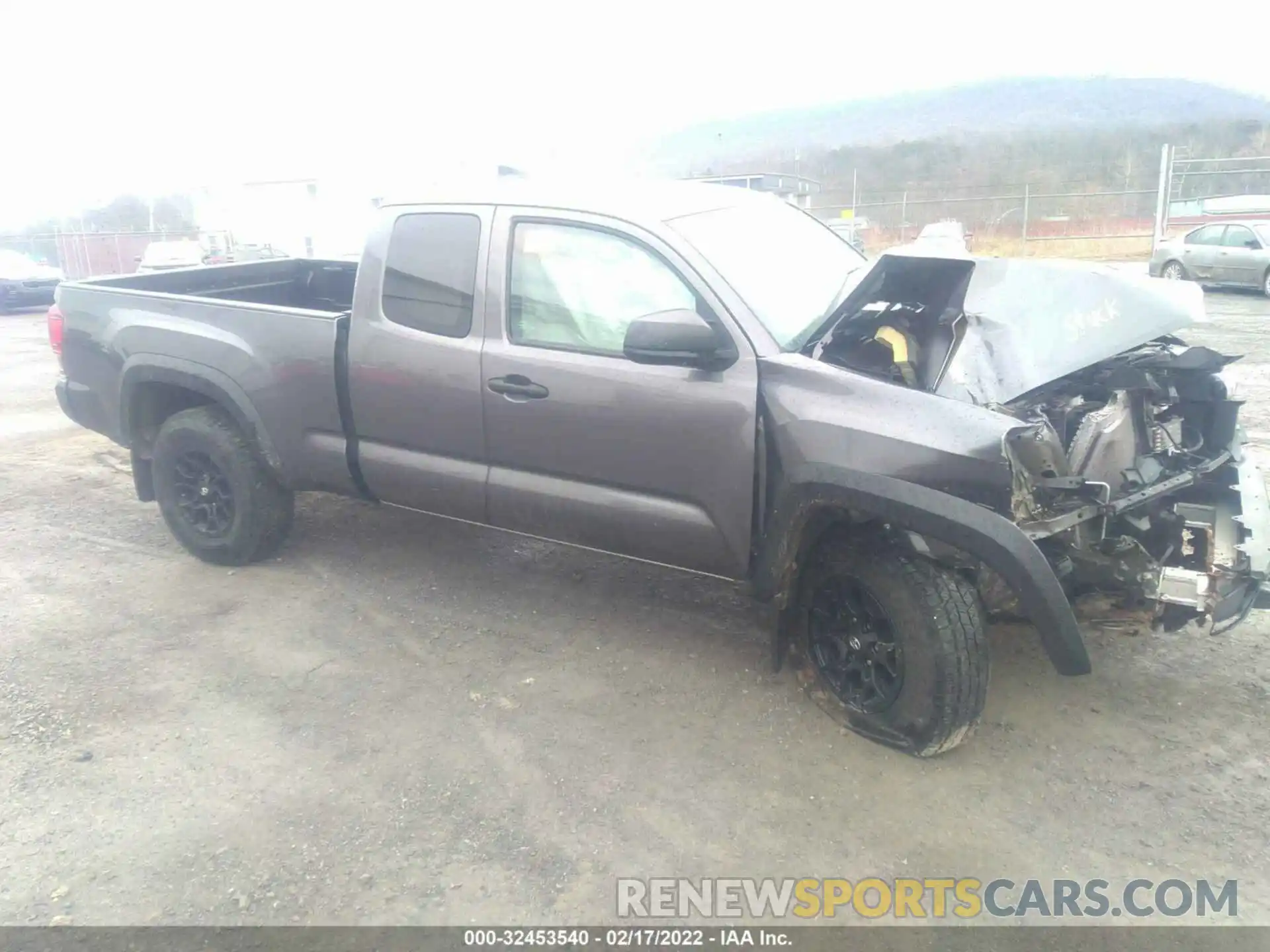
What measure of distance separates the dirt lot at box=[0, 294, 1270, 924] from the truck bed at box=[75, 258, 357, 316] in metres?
1.82

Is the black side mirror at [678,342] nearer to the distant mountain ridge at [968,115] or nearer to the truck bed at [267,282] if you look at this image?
the truck bed at [267,282]

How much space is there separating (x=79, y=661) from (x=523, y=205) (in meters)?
2.71

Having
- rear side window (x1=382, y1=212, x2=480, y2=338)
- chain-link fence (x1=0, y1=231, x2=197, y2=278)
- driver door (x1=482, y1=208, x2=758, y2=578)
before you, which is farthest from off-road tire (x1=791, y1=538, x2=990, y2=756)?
chain-link fence (x1=0, y1=231, x2=197, y2=278)

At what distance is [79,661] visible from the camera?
160 inches

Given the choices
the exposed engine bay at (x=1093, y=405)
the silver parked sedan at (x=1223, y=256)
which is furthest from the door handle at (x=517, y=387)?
the silver parked sedan at (x=1223, y=256)

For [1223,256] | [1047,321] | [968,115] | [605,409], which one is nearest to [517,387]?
[605,409]

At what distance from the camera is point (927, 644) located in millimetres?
3072

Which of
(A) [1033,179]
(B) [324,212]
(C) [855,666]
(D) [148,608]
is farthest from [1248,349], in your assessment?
(A) [1033,179]

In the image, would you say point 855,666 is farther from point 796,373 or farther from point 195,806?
point 195,806

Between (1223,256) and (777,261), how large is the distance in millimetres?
15085

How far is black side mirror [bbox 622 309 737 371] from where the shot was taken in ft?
10.6

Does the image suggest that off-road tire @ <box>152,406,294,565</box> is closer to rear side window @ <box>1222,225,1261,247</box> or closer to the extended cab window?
the extended cab window

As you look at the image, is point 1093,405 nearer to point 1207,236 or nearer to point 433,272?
point 433,272

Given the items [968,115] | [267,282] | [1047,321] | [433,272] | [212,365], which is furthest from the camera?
[968,115]
